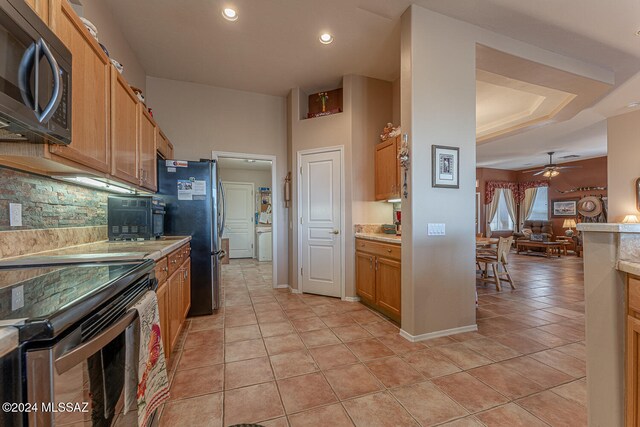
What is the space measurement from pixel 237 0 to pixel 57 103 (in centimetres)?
206

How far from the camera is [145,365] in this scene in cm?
121

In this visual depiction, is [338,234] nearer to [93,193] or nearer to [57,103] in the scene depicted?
[93,193]

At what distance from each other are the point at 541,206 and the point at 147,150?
11746 mm

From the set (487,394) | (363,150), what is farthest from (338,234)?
(487,394)

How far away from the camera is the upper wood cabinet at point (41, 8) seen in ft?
3.80

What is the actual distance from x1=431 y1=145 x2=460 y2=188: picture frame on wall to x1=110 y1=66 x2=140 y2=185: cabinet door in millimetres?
2568

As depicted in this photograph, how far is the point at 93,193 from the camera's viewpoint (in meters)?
2.34

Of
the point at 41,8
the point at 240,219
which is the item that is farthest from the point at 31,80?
the point at 240,219

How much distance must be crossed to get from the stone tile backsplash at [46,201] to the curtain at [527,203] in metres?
11.9

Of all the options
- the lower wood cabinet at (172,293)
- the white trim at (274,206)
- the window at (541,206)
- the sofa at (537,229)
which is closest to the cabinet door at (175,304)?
the lower wood cabinet at (172,293)

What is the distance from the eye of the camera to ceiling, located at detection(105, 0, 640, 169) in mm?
2541

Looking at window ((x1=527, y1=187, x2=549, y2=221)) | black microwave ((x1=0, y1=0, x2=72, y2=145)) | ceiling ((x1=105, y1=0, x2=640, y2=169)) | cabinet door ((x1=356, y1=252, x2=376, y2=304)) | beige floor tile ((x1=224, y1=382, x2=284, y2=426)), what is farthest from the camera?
window ((x1=527, y1=187, x2=549, y2=221))

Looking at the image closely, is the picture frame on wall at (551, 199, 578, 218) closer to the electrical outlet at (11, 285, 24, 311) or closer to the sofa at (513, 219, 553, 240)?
the sofa at (513, 219, 553, 240)

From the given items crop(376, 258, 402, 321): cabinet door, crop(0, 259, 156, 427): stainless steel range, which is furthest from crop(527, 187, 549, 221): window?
crop(0, 259, 156, 427): stainless steel range
